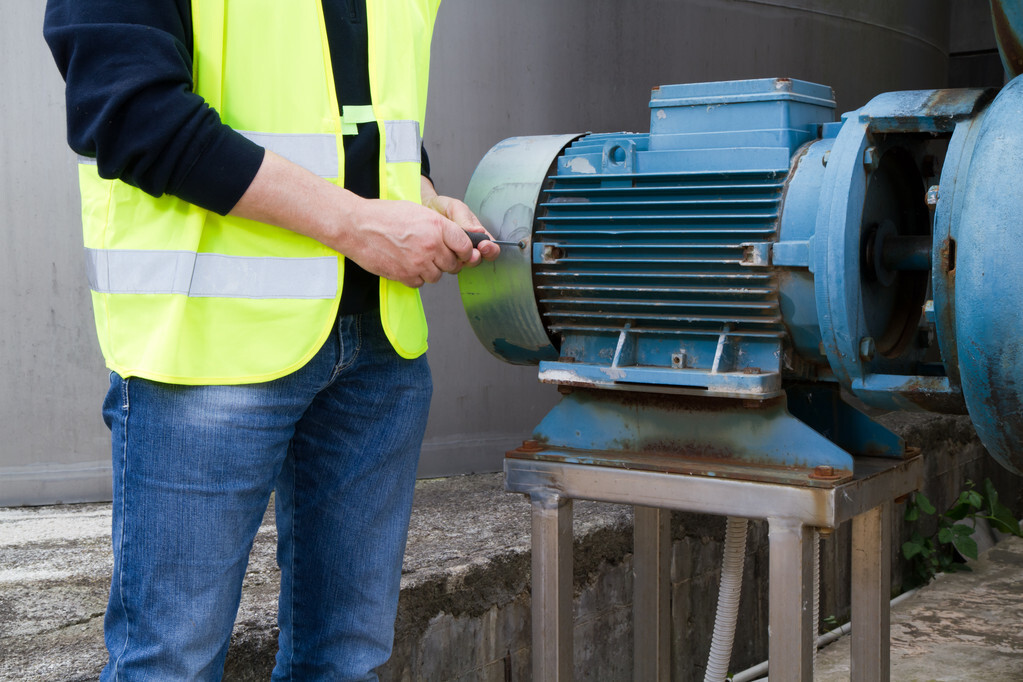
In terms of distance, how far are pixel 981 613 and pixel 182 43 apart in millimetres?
2879

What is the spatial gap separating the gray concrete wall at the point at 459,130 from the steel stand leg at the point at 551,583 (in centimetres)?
111

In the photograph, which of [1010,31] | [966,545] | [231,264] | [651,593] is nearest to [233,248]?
[231,264]

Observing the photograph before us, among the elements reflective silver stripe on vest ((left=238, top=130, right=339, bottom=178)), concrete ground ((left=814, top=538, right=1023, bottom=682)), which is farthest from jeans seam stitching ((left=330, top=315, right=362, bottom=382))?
concrete ground ((left=814, top=538, right=1023, bottom=682))

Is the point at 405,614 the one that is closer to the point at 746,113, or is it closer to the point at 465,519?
the point at 465,519

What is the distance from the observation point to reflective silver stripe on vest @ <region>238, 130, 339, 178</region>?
1.08 meters

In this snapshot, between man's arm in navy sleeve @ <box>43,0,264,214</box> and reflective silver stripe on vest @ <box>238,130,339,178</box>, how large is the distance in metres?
0.08

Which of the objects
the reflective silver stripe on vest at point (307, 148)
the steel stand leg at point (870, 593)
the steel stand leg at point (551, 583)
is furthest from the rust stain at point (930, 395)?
the reflective silver stripe on vest at point (307, 148)

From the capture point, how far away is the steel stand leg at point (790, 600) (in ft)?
3.93

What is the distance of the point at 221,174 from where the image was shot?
3.26 ft

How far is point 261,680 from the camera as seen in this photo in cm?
151

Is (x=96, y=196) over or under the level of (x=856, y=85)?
under

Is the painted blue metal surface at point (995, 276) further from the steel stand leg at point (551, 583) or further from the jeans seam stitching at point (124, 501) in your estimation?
the jeans seam stitching at point (124, 501)

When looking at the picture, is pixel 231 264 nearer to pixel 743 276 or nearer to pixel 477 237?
pixel 477 237

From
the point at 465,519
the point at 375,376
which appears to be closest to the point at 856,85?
the point at 465,519
